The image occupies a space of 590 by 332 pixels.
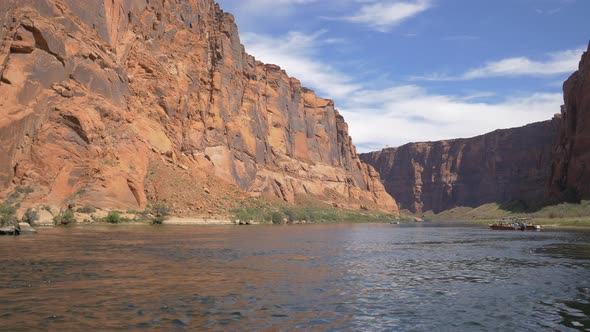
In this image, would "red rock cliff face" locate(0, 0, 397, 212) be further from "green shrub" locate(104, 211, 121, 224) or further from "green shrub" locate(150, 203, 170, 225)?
"green shrub" locate(104, 211, 121, 224)

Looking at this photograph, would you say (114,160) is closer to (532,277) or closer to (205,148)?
(205,148)

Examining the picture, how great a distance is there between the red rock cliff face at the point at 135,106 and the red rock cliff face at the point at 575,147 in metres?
59.1

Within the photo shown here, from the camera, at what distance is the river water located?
11805mm

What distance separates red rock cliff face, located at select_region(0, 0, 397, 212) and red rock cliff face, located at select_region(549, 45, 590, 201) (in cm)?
5907

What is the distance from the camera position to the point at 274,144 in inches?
5679

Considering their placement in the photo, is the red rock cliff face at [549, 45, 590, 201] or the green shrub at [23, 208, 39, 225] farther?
the red rock cliff face at [549, 45, 590, 201]

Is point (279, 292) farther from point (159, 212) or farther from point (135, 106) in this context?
point (135, 106)

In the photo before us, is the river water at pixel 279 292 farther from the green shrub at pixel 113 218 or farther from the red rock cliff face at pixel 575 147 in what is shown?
the red rock cliff face at pixel 575 147

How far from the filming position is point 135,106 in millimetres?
84188

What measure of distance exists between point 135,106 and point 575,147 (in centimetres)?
10044

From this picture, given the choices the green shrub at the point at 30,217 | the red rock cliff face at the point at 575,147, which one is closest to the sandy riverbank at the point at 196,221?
the green shrub at the point at 30,217

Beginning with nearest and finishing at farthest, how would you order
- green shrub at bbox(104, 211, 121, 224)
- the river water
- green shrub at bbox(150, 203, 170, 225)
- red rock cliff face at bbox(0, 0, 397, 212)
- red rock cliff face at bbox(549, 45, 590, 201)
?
the river water, green shrub at bbox(104, 211, 121, 224), red rock cliff face at bbox(0, 0, 397, 212), green shrub at bbox(150, 203, 170, 225), red rock cliff face at bbox(549, 45, 590, 201)

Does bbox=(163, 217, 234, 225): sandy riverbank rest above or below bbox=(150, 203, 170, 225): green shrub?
below

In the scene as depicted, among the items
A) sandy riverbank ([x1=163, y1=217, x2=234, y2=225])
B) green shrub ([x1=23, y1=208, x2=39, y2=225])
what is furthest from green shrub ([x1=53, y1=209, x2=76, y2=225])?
sandy riverbank ([x1=163, y1=217, x2=234, y2=225])
